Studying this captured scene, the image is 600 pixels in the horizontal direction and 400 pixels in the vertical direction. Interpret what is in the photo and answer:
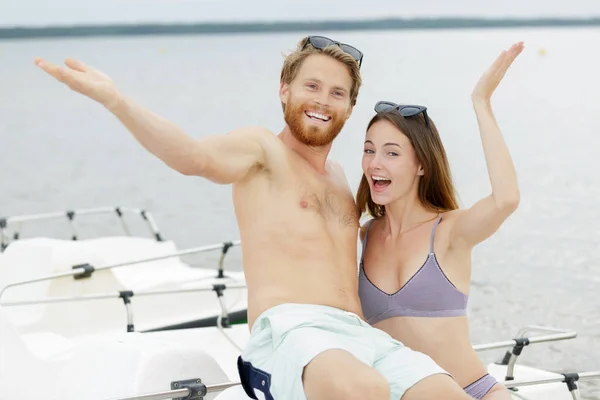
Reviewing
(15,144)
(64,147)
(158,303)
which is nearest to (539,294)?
(158,303)

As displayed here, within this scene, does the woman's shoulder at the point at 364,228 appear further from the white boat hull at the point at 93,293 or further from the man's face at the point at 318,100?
the white boat hull at the point at 93,293

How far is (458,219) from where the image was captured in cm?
403

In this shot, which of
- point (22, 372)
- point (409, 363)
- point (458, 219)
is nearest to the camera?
point (409, 363)

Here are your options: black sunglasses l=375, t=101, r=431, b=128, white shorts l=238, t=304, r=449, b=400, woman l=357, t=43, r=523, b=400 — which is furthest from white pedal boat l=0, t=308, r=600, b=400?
black sunglasses l=375, t=101, r=431, b=128

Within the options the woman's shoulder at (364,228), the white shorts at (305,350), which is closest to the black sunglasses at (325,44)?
the woman's shoulder at (364,228)

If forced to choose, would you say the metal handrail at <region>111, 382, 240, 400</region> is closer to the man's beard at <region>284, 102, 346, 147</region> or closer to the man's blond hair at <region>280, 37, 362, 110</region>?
the man's beard at <region>284, 102, 346, 147</region>

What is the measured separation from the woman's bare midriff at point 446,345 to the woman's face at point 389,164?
1.78 feet

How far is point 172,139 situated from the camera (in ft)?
11.2

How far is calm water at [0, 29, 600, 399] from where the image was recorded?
12.0 meters

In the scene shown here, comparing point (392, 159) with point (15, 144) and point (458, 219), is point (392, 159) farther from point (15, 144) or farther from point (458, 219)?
point (15, 144)

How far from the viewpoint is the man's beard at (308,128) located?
4059mm

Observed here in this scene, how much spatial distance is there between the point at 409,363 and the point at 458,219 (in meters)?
0.78

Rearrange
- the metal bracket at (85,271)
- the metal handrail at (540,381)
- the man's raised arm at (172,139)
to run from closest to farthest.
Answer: the man's raised arm at (172,139)
the metal handrail at (540,381)
the metal bracket at (85,271)

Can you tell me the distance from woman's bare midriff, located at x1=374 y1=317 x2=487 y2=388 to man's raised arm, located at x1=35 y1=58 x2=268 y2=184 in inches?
36.3
